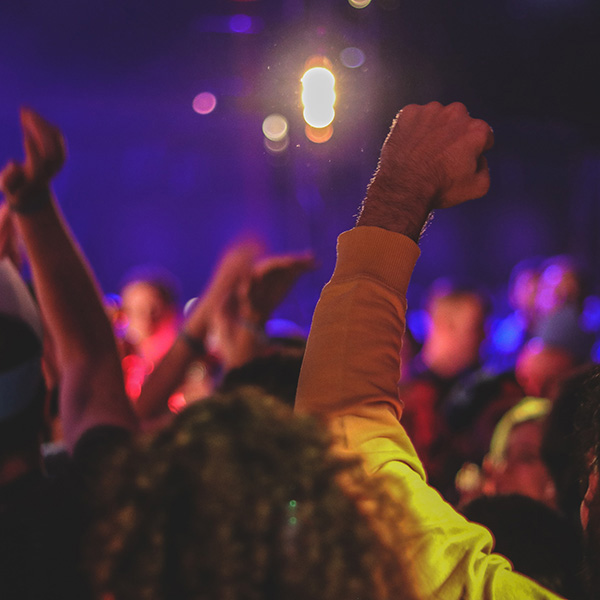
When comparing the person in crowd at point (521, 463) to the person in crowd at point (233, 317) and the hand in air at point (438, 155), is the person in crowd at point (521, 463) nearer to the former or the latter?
the person in crowd at point (233, 317)

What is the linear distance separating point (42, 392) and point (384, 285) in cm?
51

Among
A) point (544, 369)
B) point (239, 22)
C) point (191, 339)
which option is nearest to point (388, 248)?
point (191, 339)

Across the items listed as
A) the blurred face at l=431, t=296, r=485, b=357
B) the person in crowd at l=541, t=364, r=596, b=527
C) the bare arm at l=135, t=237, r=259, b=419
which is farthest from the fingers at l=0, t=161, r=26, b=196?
the blurred face at l=431, t=296, r=485, b=357

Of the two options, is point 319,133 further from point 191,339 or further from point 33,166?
point 191,339

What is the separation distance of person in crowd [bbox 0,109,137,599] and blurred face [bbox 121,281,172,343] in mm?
2325

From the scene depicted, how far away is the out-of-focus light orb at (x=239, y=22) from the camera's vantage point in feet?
6.01

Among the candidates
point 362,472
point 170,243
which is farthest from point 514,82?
point 170,243

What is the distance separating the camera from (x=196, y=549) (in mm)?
491

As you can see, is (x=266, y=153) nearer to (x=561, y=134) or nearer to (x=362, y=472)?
(x=362, y=472)

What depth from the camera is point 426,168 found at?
79 centimetres

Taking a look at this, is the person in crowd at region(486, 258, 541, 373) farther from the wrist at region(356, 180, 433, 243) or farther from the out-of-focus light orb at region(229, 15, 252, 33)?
the wrist at region(356, 180, 433, 243)

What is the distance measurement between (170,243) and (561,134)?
4722 mm

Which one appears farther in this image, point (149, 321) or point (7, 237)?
point (149, 321)

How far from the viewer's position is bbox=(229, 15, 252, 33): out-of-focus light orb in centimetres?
183
